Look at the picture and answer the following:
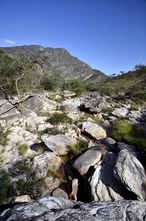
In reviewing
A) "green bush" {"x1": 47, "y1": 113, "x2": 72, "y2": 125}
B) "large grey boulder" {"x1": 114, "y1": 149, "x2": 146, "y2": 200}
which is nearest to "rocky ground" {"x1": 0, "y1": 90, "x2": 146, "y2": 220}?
"large grey boulder" {"x1": 114, "y1": 149, "x2": 146, "y2": 200}

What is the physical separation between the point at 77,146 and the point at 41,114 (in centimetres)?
463

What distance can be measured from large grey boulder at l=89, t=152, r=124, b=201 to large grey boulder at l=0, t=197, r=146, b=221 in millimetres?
1566

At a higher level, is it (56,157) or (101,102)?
(101,102)

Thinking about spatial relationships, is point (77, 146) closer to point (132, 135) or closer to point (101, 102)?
point (132, 135)

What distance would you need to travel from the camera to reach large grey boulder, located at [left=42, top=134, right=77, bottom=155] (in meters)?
6.18

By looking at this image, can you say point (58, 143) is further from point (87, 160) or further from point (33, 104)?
point (33, 104)

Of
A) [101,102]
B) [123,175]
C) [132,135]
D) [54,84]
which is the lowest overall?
[123,175]

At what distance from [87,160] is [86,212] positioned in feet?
10.2

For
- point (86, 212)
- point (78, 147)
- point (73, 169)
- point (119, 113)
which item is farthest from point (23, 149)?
point (119, 113)

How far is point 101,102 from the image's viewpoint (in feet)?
39.9

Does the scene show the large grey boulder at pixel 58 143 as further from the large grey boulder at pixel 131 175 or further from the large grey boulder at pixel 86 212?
the large grey boulder at pixel 86 212

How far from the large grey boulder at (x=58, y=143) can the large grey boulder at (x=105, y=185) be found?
A: 6.27ft

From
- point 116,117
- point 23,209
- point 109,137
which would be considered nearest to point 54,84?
point 116,117

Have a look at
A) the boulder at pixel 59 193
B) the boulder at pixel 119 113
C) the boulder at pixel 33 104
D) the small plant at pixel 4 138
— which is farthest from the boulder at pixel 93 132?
the small plant at pixel 4 138
